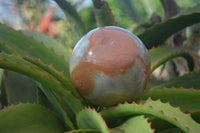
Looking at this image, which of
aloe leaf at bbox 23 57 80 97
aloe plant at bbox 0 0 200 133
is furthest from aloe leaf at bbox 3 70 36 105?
aloe leaf at bbox 23 57 80 97

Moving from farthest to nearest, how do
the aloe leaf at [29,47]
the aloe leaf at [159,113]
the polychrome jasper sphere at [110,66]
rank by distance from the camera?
the aloe leaf at [29,47]
the polychrome jasper sphere at [110,66]
the aloe leaf at [159,113]

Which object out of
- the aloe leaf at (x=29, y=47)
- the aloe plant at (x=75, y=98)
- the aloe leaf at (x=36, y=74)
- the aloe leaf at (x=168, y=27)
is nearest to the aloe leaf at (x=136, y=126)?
the aloe plant at (x=75, y=98)

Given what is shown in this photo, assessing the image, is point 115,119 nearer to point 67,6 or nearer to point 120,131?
point 120,131

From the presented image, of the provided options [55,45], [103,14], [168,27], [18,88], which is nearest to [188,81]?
[168,27]

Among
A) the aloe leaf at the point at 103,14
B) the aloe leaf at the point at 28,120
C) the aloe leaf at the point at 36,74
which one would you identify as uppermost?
the aloe leaf at the point at 103,14

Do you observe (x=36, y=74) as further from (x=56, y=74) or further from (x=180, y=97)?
(x=180, y=97)

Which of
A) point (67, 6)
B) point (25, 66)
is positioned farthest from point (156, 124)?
point (67, 6)

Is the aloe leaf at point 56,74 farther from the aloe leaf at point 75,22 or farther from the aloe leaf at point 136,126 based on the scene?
the aloe leaf at point 75,22

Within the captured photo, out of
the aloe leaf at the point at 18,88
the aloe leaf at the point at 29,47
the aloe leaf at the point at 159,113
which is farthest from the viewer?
the aloe leaf at the point at 18,88
